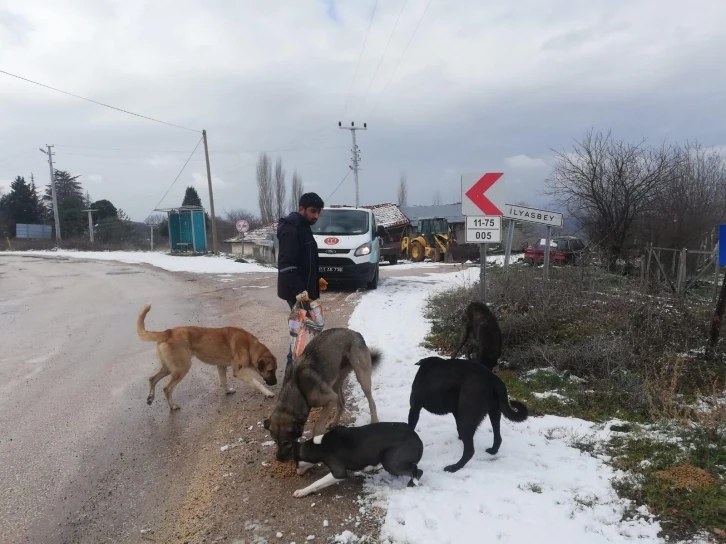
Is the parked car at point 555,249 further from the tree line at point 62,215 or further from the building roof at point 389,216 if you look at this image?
the tree line at point 62,215

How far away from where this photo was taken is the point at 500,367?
6.62 metres

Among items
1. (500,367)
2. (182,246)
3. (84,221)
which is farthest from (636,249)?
(84,221)

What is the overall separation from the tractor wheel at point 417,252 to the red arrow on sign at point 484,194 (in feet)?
86.7

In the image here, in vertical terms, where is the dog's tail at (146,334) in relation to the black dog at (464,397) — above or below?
above

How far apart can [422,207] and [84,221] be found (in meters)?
43.1

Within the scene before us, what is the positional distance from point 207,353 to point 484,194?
435cm

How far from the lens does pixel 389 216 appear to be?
4316 cm

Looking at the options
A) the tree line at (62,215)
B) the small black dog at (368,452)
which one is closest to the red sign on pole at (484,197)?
the small black dog at (368,452)

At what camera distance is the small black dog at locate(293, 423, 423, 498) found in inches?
139

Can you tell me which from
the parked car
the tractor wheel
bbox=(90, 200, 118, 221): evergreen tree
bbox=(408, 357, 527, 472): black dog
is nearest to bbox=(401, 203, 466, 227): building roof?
the tractor wheel

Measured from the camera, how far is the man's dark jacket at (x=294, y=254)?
18.0 feet

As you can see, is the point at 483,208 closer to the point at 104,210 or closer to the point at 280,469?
the point at 280,469

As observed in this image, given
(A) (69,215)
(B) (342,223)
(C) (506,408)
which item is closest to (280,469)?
(C) (506,408)

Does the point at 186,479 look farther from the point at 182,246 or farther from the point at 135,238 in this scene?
the point at 135,238
